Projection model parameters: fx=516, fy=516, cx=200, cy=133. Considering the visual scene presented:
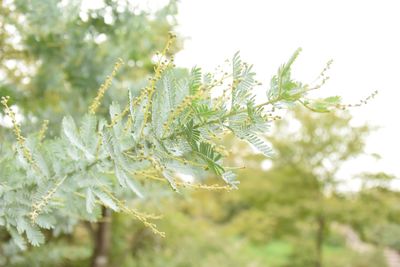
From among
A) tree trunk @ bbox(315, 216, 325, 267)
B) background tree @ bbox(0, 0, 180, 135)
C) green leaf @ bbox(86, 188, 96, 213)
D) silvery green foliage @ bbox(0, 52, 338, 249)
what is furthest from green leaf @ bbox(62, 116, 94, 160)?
tree trunk @ bbox(315, 216, 325, 267)

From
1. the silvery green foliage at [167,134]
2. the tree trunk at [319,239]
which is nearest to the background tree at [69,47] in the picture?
the silvery green foliage at [167,134]

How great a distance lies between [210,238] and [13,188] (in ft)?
21.1

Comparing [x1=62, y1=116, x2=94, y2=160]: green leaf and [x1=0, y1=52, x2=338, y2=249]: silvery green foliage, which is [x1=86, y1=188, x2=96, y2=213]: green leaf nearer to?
[x1=0, y1=52, x2=338, y2=249]: silvery green foliage

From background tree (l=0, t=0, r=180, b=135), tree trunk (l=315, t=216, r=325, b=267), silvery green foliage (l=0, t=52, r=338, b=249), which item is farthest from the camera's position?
tree trunk (l=315, t=216, r=325, b=267)

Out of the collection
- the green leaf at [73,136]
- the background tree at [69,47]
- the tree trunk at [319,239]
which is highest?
the green leaf at [73,136]

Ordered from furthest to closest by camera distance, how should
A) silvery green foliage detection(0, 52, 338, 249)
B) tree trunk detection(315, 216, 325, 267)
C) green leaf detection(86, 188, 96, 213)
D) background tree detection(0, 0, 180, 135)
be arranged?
tree trunk detection(315, 216, 325, 267) → background tree detection(0, 0, 180, 135) → green leaf detection(86, 188, 96, 213) → silvery green foliage detection(0, 52, 338, 249)

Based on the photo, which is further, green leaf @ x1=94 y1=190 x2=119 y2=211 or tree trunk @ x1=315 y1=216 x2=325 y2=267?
tree trunk @ x1=315 y1=216 x2=325 y2=267

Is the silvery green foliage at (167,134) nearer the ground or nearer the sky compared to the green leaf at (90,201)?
nearer the sky

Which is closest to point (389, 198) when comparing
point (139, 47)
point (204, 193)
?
point (204, 193)

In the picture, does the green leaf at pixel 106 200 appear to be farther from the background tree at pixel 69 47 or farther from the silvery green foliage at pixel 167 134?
the background tree at pixel 69 47

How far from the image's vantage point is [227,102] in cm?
164

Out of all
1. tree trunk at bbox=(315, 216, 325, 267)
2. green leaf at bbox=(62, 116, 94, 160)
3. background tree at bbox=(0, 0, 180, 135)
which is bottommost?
tree trunk at bbox=(315, 216, 325, 267)

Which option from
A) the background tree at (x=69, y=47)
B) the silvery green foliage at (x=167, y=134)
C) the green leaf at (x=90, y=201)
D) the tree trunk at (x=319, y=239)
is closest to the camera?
the silvery green foliage at (x=167, y=134)

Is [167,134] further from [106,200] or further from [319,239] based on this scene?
[319,239]
